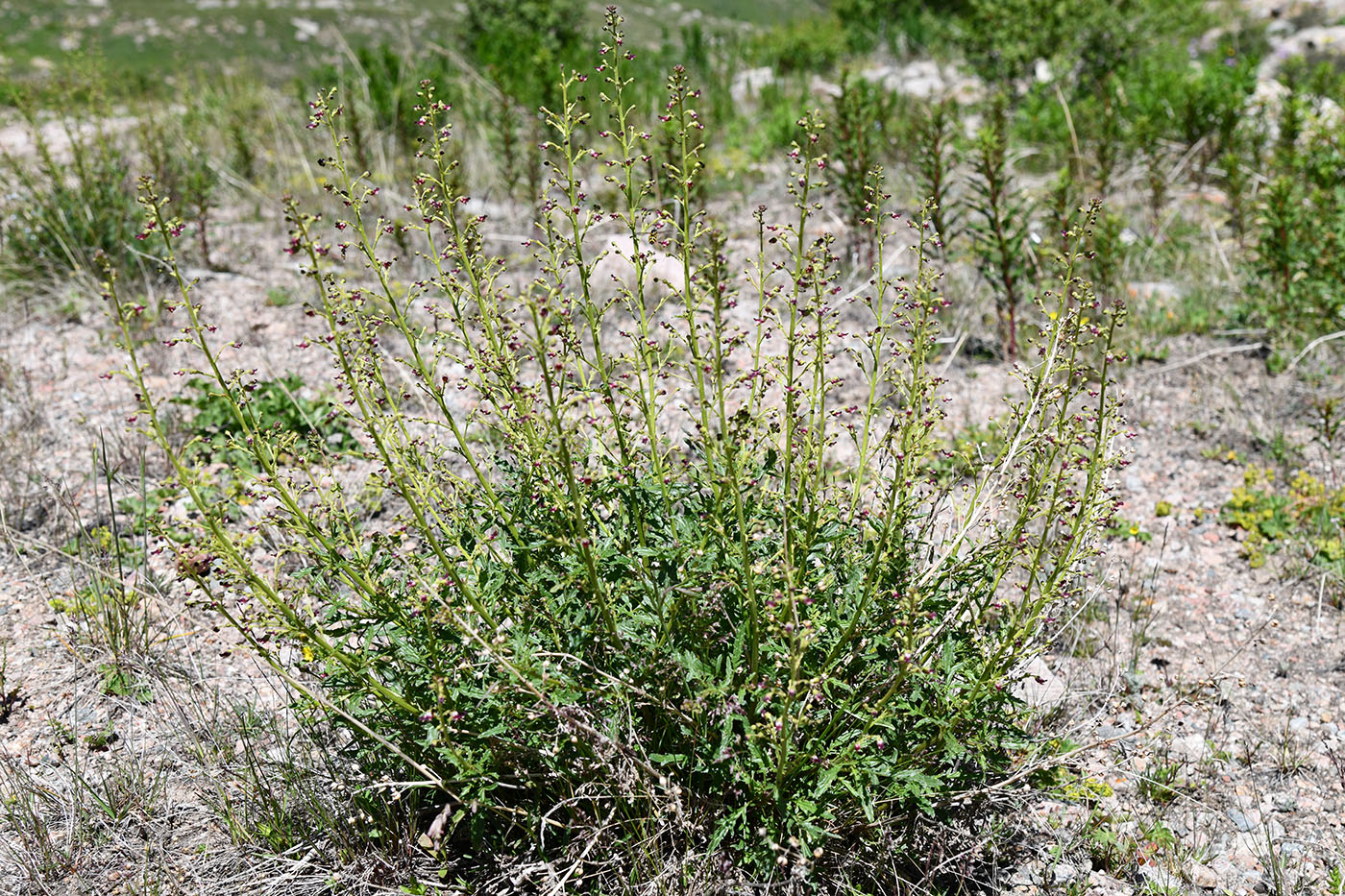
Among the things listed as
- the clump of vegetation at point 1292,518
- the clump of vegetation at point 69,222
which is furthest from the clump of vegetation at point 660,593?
the clump of vegetation at point 69,222

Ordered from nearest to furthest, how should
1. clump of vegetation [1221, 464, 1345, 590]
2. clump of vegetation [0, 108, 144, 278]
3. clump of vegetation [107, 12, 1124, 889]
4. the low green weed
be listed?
clump of vegetation [107, 12, 1124, 889] < clump of vegetation [1221, 464, 1345, 590] < the low green weed < clump of vegetation [0, 108, 144, 278]

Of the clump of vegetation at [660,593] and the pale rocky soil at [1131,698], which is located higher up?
the clump of vegetation at [660,593]

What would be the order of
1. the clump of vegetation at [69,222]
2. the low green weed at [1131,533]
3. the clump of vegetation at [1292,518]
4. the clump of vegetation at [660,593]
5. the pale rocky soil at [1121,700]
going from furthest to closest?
the clump of vegetation at [69,222] → the low green weed at [1131,533] → the clump of vegetation at [1292,518] → the pale rocky soil at [1121,700] → the clump of vegetation at [660,593]

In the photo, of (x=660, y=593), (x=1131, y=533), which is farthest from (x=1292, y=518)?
(x=660, y=593)

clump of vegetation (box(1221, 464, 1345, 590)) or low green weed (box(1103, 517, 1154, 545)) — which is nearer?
clump of vegetation (box(1221, 464, 1345, 590))

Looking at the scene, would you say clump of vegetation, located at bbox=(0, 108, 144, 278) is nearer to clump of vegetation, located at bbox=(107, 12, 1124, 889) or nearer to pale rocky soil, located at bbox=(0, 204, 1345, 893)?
pale rocky soil, located at bbox=(0, 204, 1345, 893)

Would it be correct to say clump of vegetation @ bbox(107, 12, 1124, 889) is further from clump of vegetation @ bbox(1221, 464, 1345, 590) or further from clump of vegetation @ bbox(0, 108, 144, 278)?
clump of vegetation @ bbox(0, 108, 144, 278)

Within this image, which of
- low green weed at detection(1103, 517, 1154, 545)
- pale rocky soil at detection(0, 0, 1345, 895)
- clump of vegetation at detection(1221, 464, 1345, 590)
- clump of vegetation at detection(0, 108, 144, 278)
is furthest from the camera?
clump of vegetation at detection(0, 108, 144, 278)

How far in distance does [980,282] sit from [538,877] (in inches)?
190

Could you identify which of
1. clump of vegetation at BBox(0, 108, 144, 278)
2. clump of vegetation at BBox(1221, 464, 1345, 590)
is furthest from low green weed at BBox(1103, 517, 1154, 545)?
clump of vegetation at BBox(0, 108, 144, 278)

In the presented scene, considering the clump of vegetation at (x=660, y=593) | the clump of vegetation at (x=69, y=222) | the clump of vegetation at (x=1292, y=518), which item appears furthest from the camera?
the clump of vegetation at (x=69, y=222)

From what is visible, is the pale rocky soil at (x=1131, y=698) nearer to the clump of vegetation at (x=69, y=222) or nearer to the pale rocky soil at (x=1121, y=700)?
the pale rocky soil at (x=1121, y=700)

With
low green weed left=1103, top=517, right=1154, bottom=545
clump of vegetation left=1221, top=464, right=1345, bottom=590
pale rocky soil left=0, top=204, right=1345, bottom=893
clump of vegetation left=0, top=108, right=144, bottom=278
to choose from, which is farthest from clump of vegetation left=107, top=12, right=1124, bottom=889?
clump of vegetation left=0, top=108, right=144, bottom=278

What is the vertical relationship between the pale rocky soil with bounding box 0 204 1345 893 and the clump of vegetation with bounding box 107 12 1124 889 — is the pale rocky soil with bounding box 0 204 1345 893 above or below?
below
